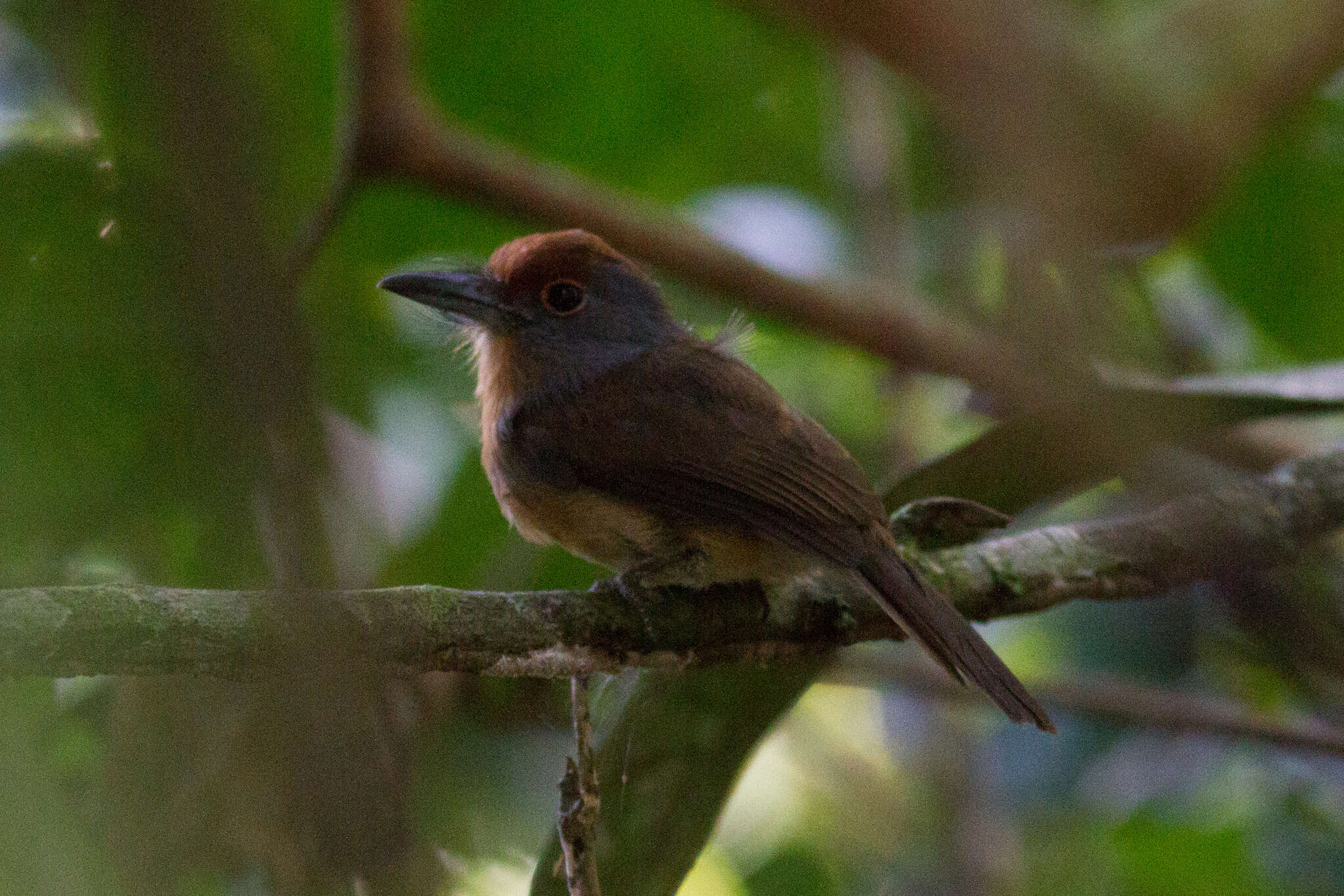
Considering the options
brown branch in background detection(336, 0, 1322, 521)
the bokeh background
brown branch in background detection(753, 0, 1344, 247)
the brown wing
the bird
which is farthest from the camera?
brown branch in background detection(336, 0, 1322, 521)

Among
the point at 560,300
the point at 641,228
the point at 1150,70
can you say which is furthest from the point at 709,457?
the point at 1150,70

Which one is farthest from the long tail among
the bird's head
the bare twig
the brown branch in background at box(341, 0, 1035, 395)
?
the brown branch in background at box(341, 0, 1035, 395)

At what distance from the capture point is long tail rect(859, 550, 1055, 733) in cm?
223

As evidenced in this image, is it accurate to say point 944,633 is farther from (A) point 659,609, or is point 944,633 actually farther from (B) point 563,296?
(B) point 563,296

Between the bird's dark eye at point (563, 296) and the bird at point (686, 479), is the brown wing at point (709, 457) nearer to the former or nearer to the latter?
the bird at point (686, 479)

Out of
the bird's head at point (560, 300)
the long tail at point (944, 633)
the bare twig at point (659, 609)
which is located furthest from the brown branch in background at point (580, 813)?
the bird's head at point (560, 300)

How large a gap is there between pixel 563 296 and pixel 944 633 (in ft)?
3.98

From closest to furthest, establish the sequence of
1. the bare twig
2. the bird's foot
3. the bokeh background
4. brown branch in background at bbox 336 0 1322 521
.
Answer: the bokeh background → the bare twig → the bird's foot → brown branch in background at bbox 336 0 1322 521

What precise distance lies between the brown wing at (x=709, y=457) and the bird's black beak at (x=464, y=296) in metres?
0.34

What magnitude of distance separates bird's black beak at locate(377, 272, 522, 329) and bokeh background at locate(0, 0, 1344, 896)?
0.23 m

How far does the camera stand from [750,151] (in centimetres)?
477

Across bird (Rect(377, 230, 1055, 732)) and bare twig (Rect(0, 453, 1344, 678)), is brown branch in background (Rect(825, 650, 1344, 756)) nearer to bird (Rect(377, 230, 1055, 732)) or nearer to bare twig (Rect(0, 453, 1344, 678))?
bare twig (Rect(0, 453, 1344, 678))

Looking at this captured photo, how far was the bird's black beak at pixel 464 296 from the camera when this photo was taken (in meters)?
2.83

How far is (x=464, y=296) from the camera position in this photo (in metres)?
2.92
